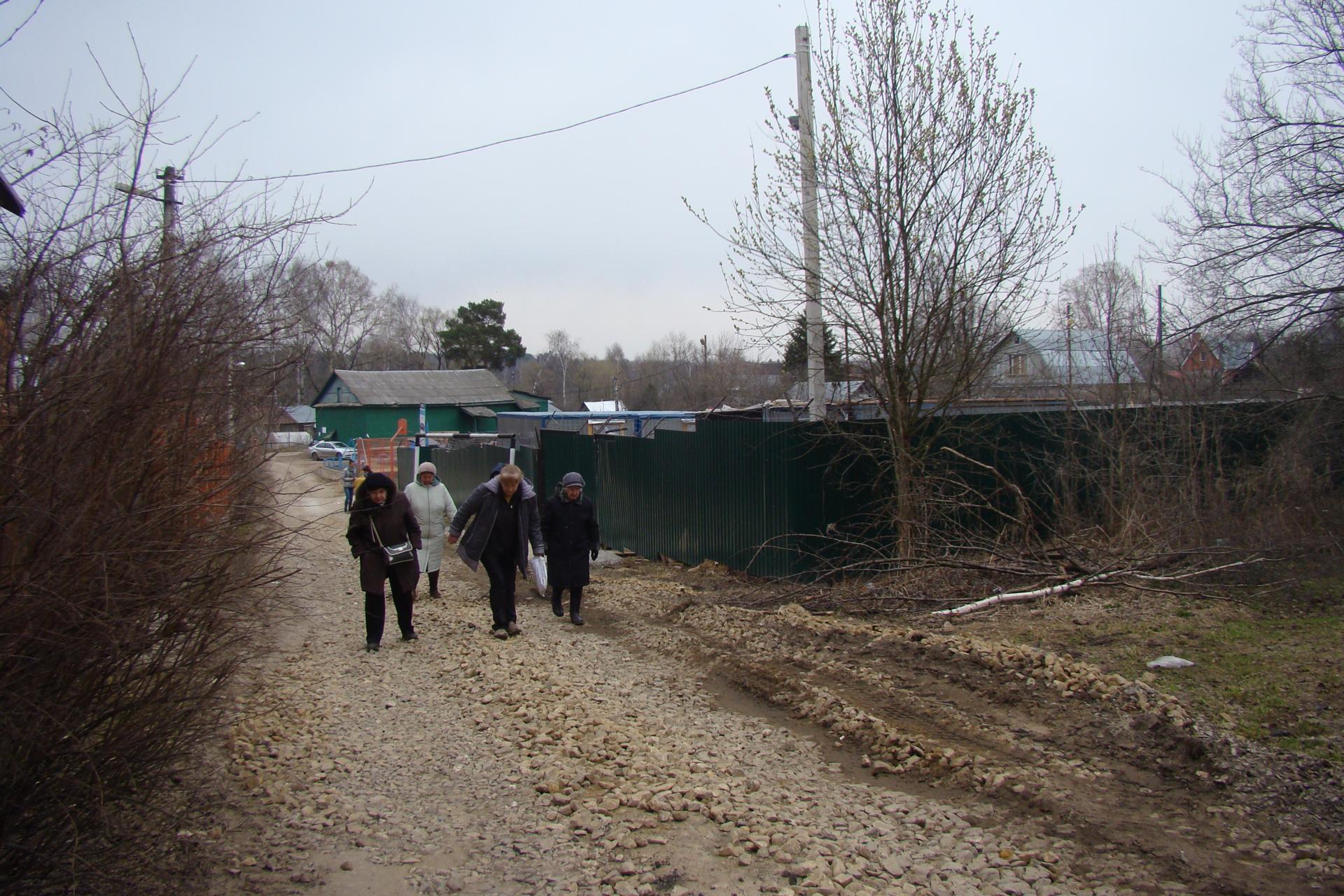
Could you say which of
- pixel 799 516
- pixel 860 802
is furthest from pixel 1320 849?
pixel 799 516

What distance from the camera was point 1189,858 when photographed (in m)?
3.98

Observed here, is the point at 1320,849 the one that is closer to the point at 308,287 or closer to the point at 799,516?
the point at 308,287

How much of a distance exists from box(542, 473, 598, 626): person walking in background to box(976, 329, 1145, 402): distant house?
4.97 meters

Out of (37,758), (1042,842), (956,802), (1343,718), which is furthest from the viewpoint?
(1343,718)

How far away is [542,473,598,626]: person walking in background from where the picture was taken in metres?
9.52

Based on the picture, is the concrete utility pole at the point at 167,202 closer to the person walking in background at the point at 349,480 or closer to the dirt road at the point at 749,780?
the dirt road at the point at 749,780

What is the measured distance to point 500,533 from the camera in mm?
9102

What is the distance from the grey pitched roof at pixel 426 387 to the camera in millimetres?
57656

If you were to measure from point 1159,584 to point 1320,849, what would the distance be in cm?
482

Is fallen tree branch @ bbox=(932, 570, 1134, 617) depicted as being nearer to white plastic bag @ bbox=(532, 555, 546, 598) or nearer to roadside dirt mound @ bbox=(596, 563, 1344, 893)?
roadside dirt mound @ bbox=(596, 563, 1344, 893)

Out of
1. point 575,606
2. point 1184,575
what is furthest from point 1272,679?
point 575,606

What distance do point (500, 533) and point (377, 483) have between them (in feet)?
4.18

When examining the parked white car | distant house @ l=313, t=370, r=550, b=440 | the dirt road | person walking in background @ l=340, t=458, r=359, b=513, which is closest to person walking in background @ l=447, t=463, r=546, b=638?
the dirt road

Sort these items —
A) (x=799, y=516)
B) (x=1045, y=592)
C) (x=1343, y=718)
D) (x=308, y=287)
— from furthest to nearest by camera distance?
1. (x=799, y=516)
2. (x=1045, y=592)
3. (x=308, y=287)
4. (x=1343, y=718)
